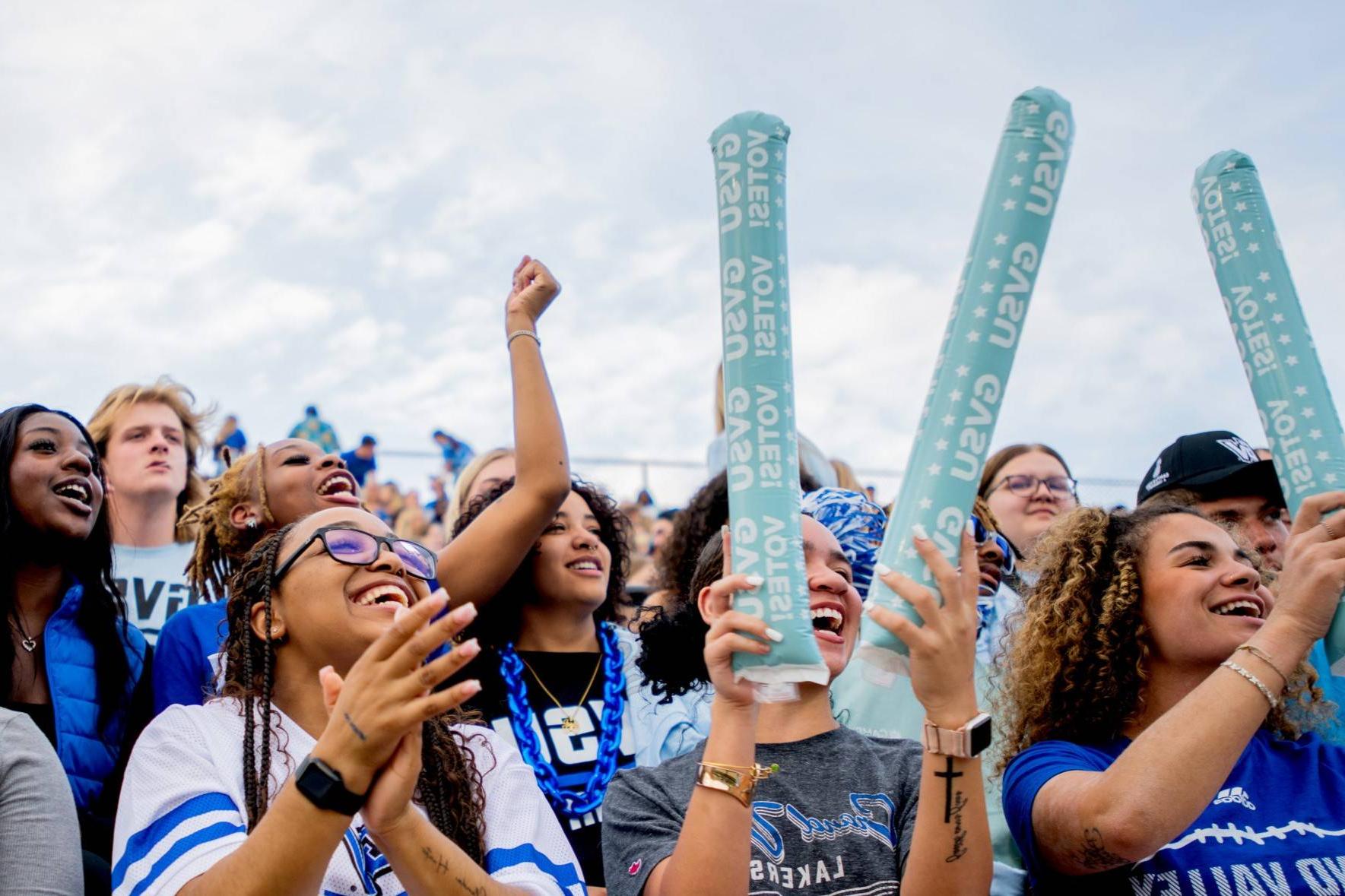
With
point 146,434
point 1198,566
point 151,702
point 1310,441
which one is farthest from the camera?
point 146,434

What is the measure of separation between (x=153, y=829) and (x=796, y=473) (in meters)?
1.35

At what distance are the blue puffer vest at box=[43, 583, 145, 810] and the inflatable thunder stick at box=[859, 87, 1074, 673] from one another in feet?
6.68

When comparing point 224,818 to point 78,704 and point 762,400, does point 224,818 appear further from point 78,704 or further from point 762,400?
point 762,400

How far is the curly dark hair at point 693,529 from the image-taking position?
4559mm

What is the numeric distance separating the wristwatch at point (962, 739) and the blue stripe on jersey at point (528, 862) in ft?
2.69

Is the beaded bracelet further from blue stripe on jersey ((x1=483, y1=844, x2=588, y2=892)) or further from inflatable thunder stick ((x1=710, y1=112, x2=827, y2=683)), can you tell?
blue stripe on jersey ((x1=483, y1=844, x2=588, y2=892))

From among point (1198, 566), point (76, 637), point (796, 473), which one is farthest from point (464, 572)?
point (1198, 566)

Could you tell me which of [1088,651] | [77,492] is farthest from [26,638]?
[1088,651]

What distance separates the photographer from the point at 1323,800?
2.79m

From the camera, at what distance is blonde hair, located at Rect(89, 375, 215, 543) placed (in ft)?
16.4

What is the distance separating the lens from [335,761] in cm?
204

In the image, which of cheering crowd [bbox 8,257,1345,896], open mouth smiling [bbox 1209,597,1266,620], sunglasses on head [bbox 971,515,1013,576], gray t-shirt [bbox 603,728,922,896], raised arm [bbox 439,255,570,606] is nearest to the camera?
cheering crowd [bbox 8,257,1345,896]

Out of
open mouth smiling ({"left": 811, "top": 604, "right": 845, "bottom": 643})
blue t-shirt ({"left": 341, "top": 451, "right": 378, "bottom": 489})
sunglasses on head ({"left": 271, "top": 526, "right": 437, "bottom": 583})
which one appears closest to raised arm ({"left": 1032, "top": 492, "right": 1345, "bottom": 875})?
open mouth smiling ({"left": 811, "top": 604, "right": 845, "bottom": 643})

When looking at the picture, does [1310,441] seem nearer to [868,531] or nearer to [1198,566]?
[1198,566]
